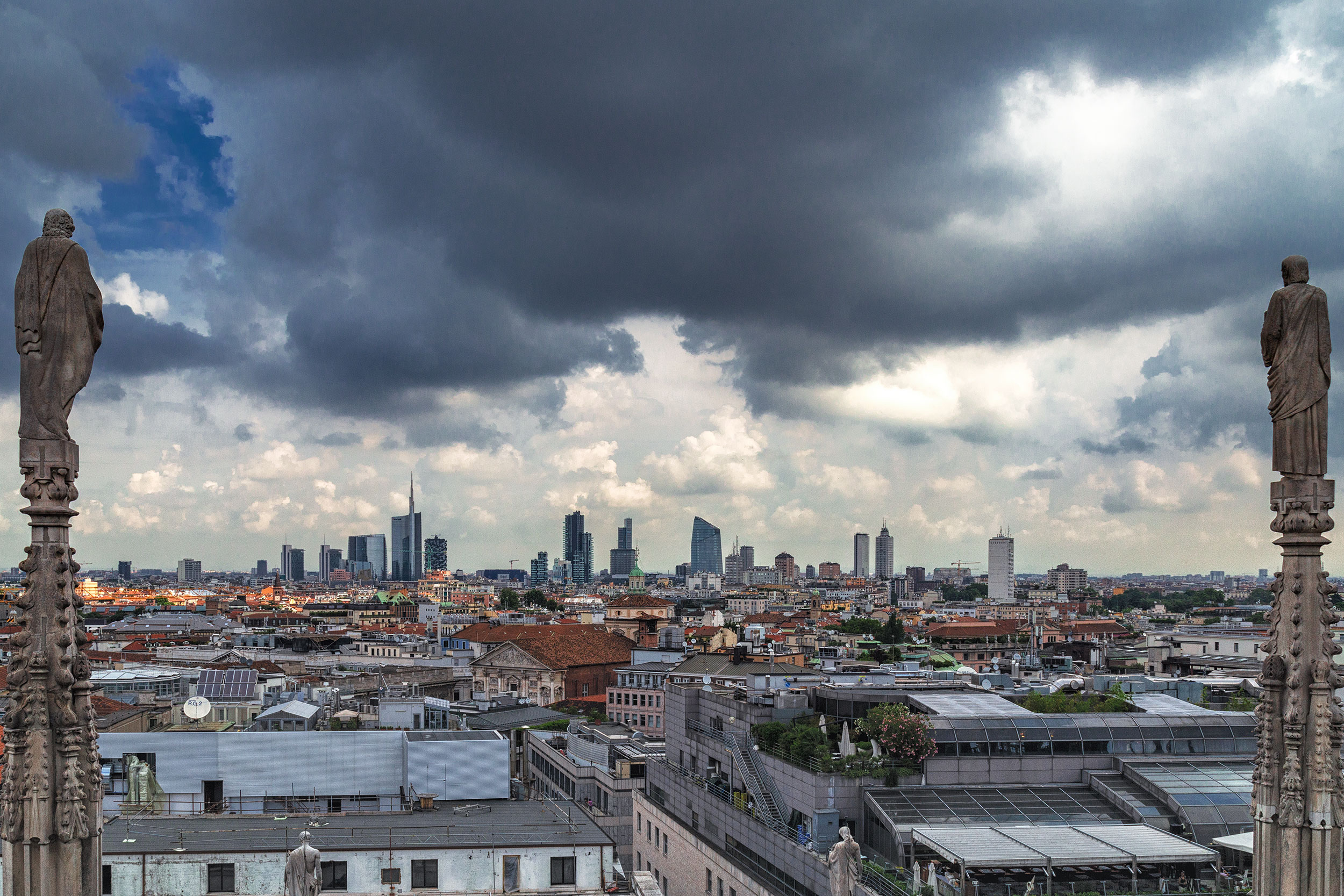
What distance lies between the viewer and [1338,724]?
365 inches

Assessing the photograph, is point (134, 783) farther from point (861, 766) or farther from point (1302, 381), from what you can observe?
point (1302, 381)

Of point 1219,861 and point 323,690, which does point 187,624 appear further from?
point 1219,861

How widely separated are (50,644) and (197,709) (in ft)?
135

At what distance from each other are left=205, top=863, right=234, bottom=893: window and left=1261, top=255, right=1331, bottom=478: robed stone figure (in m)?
26.9

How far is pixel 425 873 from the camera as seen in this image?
29.3 m

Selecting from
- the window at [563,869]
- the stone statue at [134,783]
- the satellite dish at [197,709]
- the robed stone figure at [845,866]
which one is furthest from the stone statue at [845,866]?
the satellite dish at [197,709]

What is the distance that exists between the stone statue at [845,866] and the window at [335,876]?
19.7 meters

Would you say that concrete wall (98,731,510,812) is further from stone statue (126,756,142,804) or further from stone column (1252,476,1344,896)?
stone column (1252,476,1344,896)

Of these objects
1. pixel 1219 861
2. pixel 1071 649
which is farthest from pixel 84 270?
pixel 1071 649

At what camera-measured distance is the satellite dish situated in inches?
1770

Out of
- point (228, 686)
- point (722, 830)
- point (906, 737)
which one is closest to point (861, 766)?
point (906, 737)

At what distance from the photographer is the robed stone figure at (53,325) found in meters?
8.49

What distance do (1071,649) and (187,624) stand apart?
430ft

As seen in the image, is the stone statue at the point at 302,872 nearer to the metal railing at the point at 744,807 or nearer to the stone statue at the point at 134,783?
the metal railing at the point at 744,807
